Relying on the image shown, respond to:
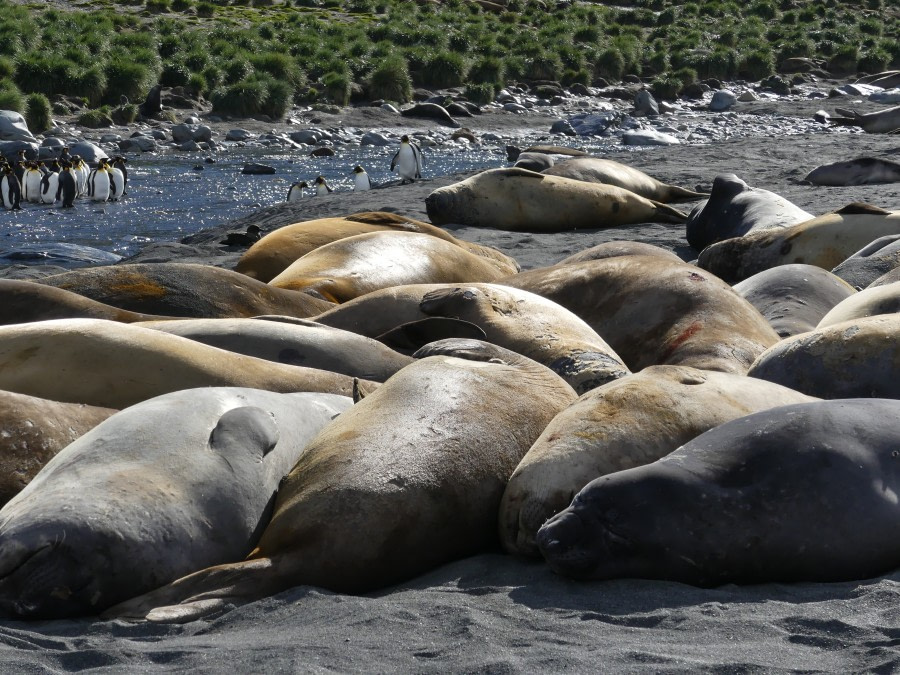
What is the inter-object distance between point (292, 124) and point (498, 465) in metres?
20.6

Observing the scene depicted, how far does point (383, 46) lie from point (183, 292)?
24.4 m

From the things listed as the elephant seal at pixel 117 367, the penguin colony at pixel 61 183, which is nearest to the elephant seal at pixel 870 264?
the elephant seal at pixel 117 367

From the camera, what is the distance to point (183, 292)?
5391mm

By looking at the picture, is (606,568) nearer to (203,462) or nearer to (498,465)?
(498,465)

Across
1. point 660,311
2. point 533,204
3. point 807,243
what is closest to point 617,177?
point 533,204

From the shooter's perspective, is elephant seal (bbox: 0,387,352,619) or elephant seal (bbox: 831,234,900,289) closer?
elephant seal (bbox: 0,387,352,619)

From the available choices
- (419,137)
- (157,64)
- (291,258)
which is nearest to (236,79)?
(157,64)

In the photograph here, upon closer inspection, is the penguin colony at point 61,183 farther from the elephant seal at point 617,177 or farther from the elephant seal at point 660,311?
the elephant seal at point 660,311

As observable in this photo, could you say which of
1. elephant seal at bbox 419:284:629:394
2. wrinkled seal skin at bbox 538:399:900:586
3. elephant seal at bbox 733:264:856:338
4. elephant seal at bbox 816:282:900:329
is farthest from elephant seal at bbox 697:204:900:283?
wrinkled seal skin at bbox 538:399:900:586

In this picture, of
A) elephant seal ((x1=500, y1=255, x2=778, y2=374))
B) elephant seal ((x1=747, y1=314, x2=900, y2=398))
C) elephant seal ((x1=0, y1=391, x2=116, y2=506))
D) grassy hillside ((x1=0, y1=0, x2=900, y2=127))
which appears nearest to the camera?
elephant seal ((x1=0, y1=391, x2=116, y2=506))

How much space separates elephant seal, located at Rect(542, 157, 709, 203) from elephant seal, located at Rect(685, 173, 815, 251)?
164 centimetres

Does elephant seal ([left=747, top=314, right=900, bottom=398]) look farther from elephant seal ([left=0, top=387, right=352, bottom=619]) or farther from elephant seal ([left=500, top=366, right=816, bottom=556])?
elephant seal ([left=0, top=387, right=352, bottom=619])

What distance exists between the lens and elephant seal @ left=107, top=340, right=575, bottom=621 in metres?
2.88

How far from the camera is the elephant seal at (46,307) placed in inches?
188
